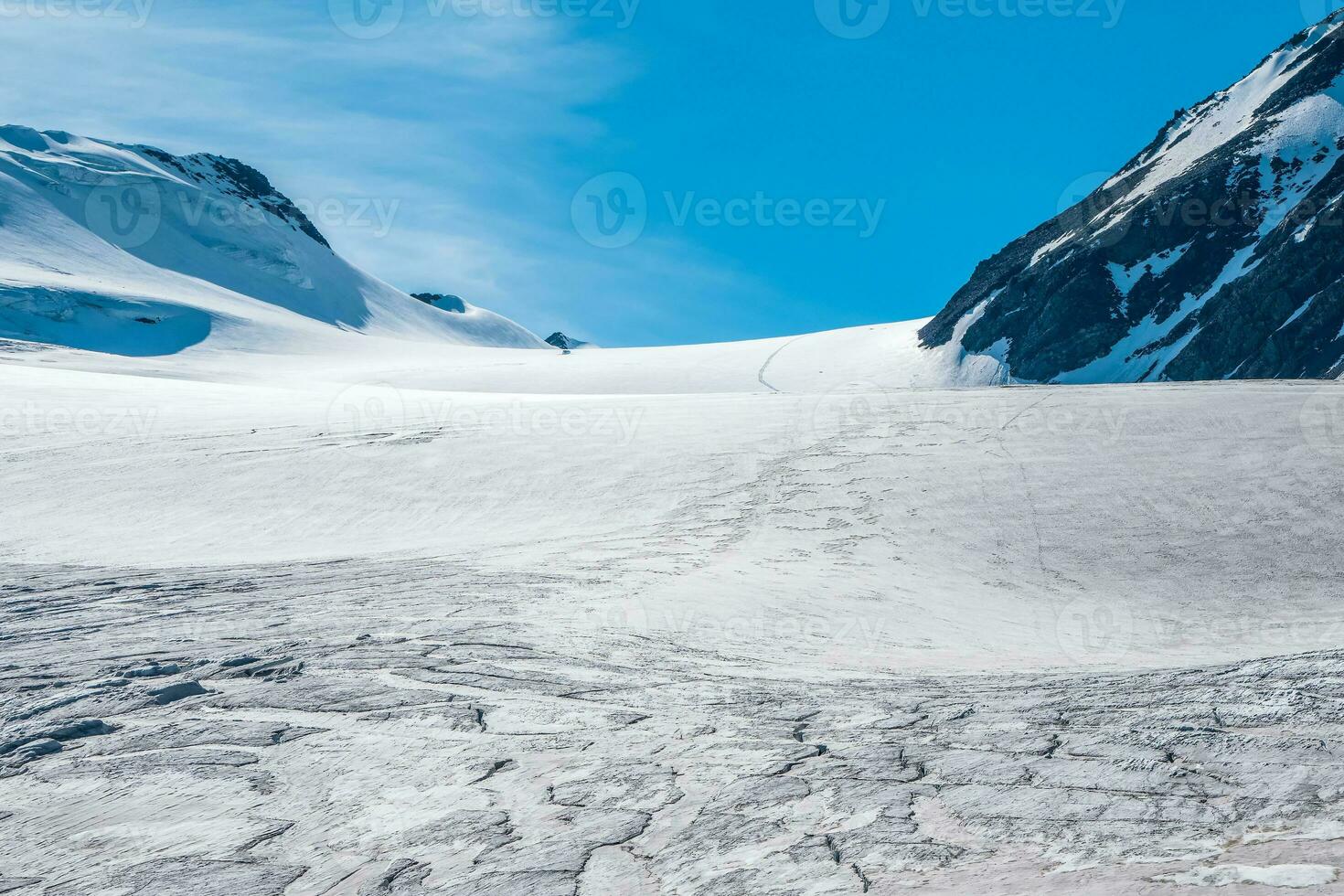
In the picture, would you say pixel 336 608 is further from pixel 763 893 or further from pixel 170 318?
pixel 170 318

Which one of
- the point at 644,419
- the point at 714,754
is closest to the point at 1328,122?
the point at 644,419

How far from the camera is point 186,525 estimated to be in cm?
1535

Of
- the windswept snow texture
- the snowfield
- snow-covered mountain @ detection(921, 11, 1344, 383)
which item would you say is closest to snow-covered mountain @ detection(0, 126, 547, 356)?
snow-covered mountain @ detection(921, 11, 1344, 383)

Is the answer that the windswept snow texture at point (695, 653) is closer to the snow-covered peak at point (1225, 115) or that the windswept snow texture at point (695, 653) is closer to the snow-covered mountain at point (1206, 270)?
the snow-covered mountain at point (1206, 270)

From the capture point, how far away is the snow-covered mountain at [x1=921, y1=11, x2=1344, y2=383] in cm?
6259

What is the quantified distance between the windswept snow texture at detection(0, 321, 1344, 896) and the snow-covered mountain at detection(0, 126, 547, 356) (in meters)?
70.2

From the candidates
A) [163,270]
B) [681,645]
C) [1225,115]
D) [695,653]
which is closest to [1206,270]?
[1225,115]

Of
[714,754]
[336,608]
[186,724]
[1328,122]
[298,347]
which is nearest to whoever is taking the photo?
[714,754]

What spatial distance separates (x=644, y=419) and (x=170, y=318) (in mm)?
76583

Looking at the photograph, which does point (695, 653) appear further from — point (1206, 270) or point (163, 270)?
point (163, 270)

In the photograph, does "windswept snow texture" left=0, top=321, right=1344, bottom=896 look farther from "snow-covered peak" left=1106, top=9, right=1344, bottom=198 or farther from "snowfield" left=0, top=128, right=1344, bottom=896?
"snow-covered peak" left=1106, top=9, right=1344, bottom=198

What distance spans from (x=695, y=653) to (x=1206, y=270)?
7593 centimetres

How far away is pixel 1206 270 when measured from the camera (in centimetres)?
7094

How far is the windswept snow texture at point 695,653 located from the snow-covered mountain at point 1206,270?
165 ft
